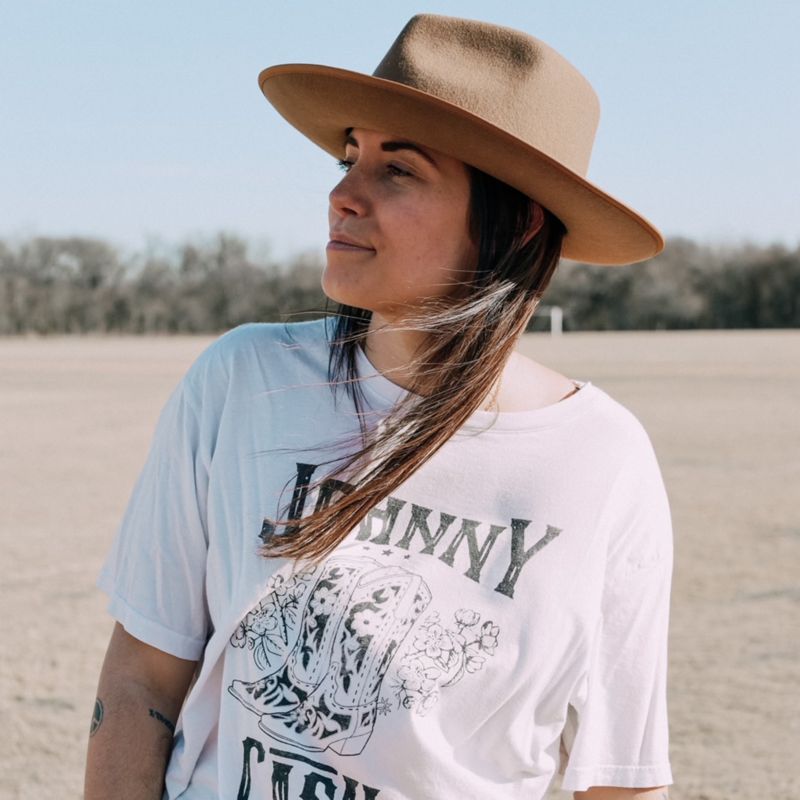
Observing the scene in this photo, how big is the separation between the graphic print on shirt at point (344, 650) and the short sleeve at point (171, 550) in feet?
0.37

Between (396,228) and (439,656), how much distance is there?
0.60m

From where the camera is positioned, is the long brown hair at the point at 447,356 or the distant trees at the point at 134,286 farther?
the distant trees at the point at 134,286

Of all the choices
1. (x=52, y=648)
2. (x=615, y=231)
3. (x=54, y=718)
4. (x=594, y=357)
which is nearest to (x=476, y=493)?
(x=615, y=231)

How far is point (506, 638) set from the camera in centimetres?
154

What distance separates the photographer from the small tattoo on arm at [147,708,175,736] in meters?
1.63

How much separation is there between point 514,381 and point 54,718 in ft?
10.6

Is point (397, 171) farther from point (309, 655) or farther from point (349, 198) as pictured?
point (309, 655)

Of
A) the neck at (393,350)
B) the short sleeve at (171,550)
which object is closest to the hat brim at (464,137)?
the neck at (393,350)

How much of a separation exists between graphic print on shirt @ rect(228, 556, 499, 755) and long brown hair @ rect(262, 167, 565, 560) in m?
0.06

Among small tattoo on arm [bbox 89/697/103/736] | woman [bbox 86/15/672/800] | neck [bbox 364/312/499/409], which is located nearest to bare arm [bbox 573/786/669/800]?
woman [bbox 86/15/672/800]

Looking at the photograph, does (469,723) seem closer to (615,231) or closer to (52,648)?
(615,231)

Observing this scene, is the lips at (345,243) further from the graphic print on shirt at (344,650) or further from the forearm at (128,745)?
the forearm at (128,745)

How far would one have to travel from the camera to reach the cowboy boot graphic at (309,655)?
1.53 m

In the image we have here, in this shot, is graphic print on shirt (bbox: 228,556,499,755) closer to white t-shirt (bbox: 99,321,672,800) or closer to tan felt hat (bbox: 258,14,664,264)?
white t-shirt (bbox: 99,321,672,800)
